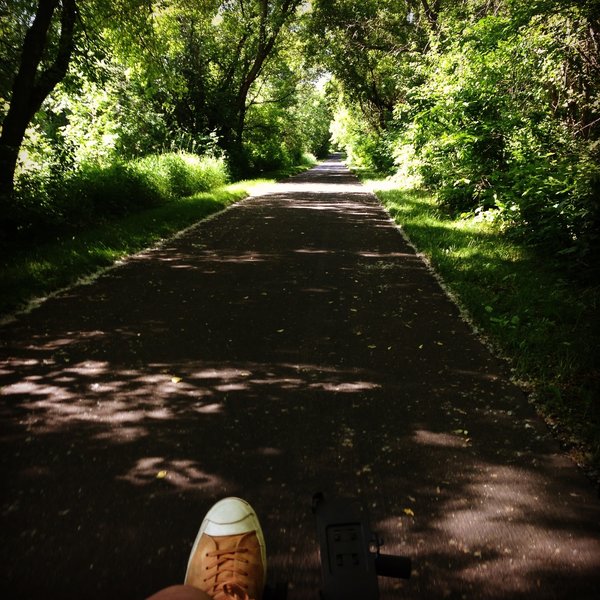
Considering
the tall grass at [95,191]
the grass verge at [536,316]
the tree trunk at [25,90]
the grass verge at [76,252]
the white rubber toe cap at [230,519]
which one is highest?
the tree trunk at [25,90]

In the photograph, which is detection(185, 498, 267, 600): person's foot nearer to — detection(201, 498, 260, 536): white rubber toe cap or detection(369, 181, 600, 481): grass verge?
detection(201, 498, 260, 536): white rubber toe cap

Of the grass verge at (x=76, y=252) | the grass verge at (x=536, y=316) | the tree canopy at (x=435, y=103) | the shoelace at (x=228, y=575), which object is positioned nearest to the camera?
the shoelace at (x=228, y=575)

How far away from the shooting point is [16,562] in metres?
2.06

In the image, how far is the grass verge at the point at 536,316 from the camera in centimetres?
324

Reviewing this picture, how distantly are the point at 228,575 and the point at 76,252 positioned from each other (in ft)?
20.8

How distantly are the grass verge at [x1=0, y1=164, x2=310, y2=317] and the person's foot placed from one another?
411 centimetres

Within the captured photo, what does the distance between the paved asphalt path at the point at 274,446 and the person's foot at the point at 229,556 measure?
0.15m

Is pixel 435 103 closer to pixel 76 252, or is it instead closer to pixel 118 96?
pixel 76 252

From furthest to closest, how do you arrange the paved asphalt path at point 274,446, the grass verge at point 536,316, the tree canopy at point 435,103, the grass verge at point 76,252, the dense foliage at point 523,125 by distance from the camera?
1. the tree canopy at point 435,103
2. the dense foliage at point 523,125
3. the grass verge at point 76,252
4. the grass verge at point 536,316
5. the paved asphalt path at point 274,446

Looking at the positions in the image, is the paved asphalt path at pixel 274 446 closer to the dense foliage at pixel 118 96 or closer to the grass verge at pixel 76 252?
the grass verge at pixel 76 252

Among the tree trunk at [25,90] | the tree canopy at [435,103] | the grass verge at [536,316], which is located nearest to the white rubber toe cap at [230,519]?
the grass verge at [536,316]

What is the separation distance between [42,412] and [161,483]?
130cm

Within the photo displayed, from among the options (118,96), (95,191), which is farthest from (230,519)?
(118,96)

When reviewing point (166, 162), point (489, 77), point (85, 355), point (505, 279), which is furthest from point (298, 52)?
point (85, 355)
